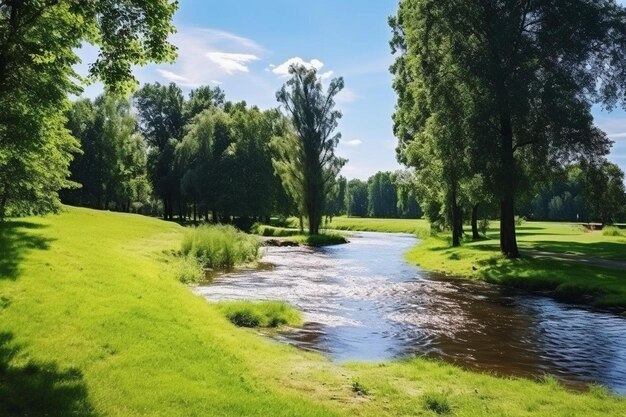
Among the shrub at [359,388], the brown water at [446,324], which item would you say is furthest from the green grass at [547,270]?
the shrub at [359,388]

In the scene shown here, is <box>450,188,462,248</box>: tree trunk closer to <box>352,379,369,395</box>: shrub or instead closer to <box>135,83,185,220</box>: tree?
<box>352,379,369,395</box>: shrub

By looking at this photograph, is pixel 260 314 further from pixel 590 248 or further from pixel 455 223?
pixel 590 248

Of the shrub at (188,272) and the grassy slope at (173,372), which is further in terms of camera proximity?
the shrub at (188,272)

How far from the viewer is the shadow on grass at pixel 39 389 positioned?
720cm

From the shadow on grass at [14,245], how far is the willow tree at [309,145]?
138 ft

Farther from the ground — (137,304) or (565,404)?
(137,304)

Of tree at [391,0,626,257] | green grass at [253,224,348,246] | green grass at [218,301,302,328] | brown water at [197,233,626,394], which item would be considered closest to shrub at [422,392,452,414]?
brown water at [197,233,626,394]

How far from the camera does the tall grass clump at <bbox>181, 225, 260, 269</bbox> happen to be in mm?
31922

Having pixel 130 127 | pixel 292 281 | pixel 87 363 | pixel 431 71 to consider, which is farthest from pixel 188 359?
pixel 130 127

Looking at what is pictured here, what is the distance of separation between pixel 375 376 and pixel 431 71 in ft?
84.8

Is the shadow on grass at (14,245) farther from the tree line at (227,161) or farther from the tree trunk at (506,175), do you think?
the tree line at (227,161)

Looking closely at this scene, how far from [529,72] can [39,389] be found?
2892 cm

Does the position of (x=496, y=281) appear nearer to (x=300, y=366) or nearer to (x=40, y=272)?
(x=300, y=366)

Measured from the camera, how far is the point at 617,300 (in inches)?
819
